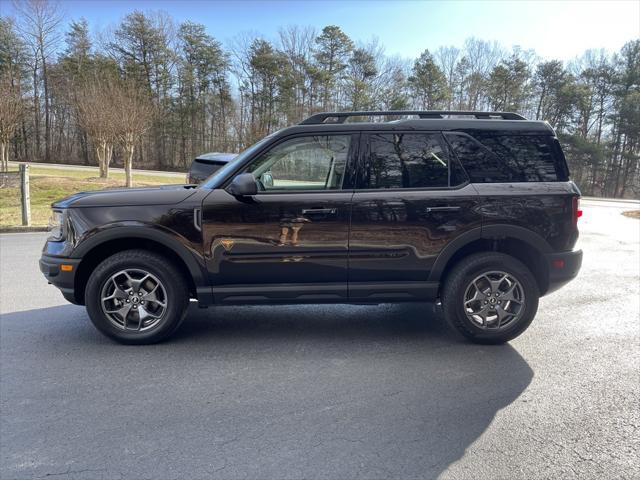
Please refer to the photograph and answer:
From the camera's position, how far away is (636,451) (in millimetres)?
2559

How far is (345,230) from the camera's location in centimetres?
384

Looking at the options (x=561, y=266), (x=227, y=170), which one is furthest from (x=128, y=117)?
(x=561, y=266)

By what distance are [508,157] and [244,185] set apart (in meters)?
2.39

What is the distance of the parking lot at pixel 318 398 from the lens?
243cm

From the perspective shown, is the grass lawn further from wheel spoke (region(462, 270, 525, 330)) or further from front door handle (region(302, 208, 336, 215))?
wheel spoke (region(462, 270, 525, 330))

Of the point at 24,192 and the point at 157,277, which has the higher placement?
the point at 24,192

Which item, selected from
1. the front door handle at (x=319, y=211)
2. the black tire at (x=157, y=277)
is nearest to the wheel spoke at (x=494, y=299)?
the front door handle at (x=319, y=211)

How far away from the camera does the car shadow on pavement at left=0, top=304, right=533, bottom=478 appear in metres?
2.46

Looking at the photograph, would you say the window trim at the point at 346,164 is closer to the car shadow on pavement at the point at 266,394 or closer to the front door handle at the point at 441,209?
the front door handle at the point at 441,209

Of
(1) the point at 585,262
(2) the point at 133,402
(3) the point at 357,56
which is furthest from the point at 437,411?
(3) the point at 357,56

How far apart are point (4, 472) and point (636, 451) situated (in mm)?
3523

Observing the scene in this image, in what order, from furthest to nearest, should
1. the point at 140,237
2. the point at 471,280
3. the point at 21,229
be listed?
the point at 21,229 < the point at 471,280 < the point at 140,237

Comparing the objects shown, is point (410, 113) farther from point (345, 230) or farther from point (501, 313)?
point (501, 313)

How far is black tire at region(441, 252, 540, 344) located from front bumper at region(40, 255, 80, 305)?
330 centimetres
